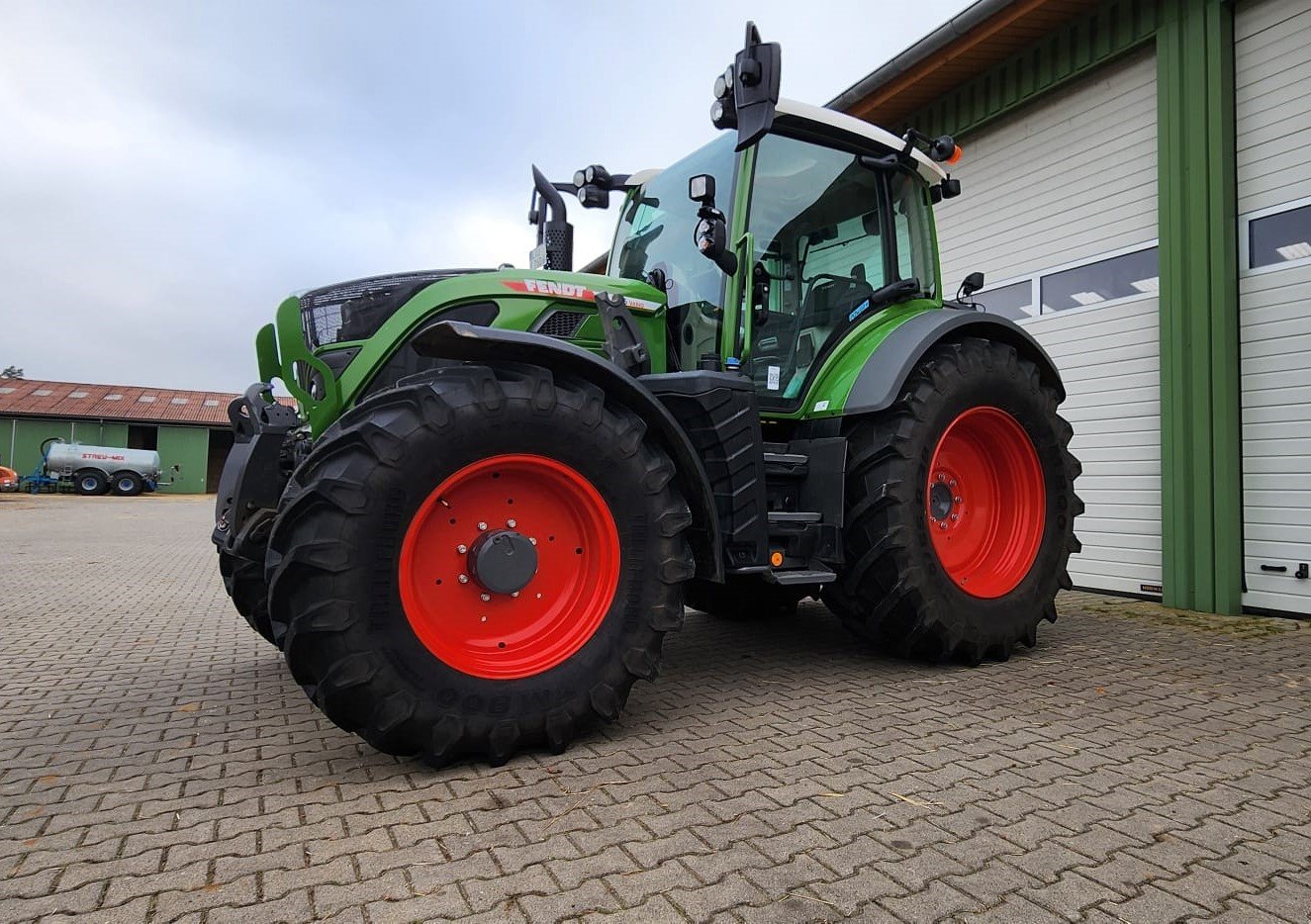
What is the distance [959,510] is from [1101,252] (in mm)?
3549

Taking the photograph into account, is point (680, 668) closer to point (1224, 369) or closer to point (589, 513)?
point (589, 513)

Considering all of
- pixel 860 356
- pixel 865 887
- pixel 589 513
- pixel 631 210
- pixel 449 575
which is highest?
pixel 631 210

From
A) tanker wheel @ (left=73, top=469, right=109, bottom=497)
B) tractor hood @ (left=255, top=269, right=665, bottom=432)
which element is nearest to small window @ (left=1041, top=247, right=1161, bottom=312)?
tractor hood @ (left=255, top=269, right=665, bottom=432)

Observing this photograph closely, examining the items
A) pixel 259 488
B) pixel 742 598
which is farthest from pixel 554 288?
pixel 742 598

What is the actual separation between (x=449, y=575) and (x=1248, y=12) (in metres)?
6.53

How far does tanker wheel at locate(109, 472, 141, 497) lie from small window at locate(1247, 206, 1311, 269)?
112ft

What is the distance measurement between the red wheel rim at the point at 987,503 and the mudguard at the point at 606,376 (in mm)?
1535

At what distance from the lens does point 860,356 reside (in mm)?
4004

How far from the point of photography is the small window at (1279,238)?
5.36 metres

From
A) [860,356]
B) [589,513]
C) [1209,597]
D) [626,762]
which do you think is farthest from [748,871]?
[1209,597]

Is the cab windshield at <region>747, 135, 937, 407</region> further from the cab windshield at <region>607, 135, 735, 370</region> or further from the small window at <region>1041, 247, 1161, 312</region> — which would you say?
the small window at <region>1041, 247, 1161, 312</region>

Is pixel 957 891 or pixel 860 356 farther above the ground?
pixel 860 356

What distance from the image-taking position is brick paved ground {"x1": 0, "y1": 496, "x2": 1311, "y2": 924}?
72.9 inches

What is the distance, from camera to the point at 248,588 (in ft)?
12.3
